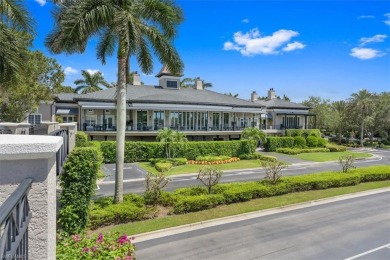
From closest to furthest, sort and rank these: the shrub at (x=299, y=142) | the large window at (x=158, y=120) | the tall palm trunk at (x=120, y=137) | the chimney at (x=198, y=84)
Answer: the tall palm trunk at (x=120, y=137) < the large window at (x=158, y=120) < the shrub at (x=299, y=142) < the chimney at (x=198, y=84)

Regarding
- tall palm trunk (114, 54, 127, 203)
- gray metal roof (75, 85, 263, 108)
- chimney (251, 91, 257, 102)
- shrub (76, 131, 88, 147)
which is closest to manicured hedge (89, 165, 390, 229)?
tall palm trunk (114, 54, 127, 203)

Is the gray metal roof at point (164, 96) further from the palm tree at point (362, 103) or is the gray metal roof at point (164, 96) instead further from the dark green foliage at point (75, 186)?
the palm tree at point (362, 103)

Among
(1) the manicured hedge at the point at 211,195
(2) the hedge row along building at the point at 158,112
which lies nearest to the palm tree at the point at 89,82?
(2) the hedge row along building at the point at 158,112

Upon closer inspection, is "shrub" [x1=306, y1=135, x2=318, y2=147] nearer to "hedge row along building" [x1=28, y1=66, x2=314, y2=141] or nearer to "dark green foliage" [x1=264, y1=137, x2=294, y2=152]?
"dark green foliage" [x1=264, y1=137, x2=294, y2=152]

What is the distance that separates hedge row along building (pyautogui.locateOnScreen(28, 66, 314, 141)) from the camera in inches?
1426

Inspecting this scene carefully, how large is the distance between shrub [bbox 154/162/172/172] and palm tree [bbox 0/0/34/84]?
1602 cm

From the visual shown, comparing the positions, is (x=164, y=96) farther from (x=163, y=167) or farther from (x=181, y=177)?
(x=181, y=177)

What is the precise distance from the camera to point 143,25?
1490cm

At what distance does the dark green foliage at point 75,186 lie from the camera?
1122 centimetres

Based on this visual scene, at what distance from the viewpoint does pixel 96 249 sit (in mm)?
5672

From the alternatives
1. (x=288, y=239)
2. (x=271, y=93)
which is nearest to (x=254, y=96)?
(x=271, y=93)

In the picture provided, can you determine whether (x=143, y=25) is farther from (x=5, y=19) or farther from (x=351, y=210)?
(x=351, y=210)

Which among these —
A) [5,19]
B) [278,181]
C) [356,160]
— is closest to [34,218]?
[5,19]

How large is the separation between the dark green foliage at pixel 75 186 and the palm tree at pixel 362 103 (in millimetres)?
59301
